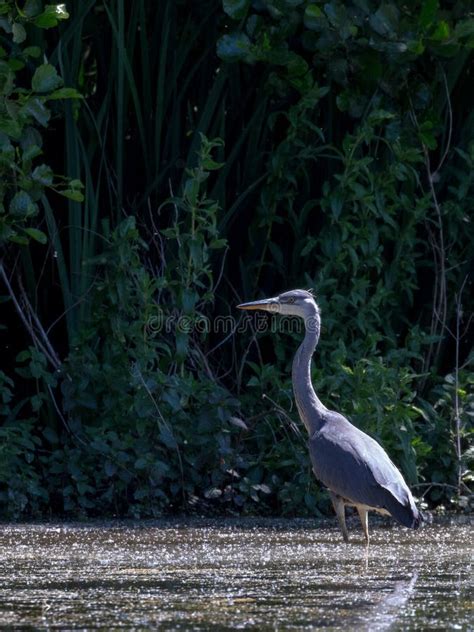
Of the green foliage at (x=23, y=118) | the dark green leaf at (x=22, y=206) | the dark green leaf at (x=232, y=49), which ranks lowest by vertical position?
the dark green leaf at (x=22, y=206)

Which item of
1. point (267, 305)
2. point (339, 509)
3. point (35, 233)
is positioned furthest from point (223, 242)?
point (339, 509)

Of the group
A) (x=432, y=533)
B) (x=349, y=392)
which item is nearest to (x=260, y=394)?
(x=349, y=392)

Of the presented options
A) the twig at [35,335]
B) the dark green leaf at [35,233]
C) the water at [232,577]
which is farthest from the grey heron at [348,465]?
the dark green leaf at [35,233]

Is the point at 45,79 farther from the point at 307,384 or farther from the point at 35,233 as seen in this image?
the point at 307,384

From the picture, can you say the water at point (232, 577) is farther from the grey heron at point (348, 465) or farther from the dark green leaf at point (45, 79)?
the dark green leaf at point (45, 79)

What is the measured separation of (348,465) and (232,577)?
1735 millimetres

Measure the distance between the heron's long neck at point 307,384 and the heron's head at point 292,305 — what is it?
60mm

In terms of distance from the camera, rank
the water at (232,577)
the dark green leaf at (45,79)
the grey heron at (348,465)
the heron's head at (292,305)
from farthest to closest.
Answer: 1. the heron's head at (292,305)
2. the dark green leaf at (45,79)
3. the grey heron at (348,465)
4. the water at (232,577)

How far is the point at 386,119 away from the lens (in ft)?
26.9

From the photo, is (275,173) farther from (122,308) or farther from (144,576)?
(144,576)

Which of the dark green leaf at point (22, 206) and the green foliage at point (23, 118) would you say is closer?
the green foliage at point (23, 118)

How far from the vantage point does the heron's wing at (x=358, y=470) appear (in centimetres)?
648

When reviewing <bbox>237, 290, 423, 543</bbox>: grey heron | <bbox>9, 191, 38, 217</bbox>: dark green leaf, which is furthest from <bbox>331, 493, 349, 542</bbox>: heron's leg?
<bbox>9, 191, 38, 217</bbox>: dark green leaf

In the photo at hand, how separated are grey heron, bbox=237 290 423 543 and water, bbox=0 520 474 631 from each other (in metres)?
0.17
